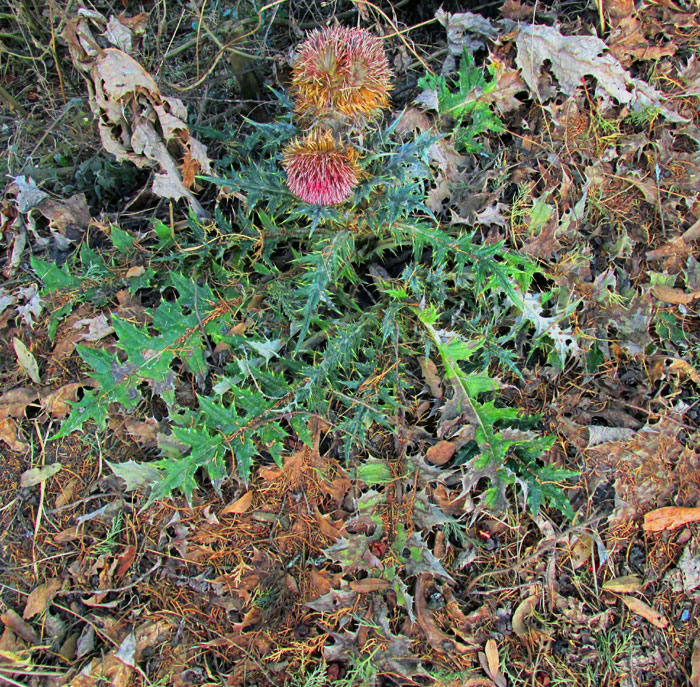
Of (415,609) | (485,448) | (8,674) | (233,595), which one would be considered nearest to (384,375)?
Answer: (485,448)

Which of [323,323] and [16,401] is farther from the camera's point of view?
[16,401]

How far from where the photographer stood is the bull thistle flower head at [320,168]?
7.04 ft

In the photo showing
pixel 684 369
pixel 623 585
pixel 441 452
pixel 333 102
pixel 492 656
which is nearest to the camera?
pixel 333 102

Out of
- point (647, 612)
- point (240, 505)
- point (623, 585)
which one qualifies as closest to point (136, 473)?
point (240, 505)

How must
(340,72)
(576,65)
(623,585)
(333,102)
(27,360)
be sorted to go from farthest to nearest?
(576,65) → (27,360) → (623,585) → (333,102) → (340,72)

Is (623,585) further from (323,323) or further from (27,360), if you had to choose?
Result: (27,360)

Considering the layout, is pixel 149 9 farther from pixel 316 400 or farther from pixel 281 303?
pixel 316 400

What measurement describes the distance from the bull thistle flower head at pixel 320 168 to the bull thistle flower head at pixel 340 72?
0.12 meters

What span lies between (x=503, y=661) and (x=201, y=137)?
3.34m

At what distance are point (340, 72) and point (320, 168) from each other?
→ 35cm

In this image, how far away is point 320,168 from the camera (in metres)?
2.14

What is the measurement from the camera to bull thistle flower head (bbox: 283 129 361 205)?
7.04 ft

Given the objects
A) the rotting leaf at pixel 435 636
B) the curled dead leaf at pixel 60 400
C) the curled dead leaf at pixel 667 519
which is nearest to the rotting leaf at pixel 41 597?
the curled dead leaf at pixel 60 400

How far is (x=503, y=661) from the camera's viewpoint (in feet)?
8.20
